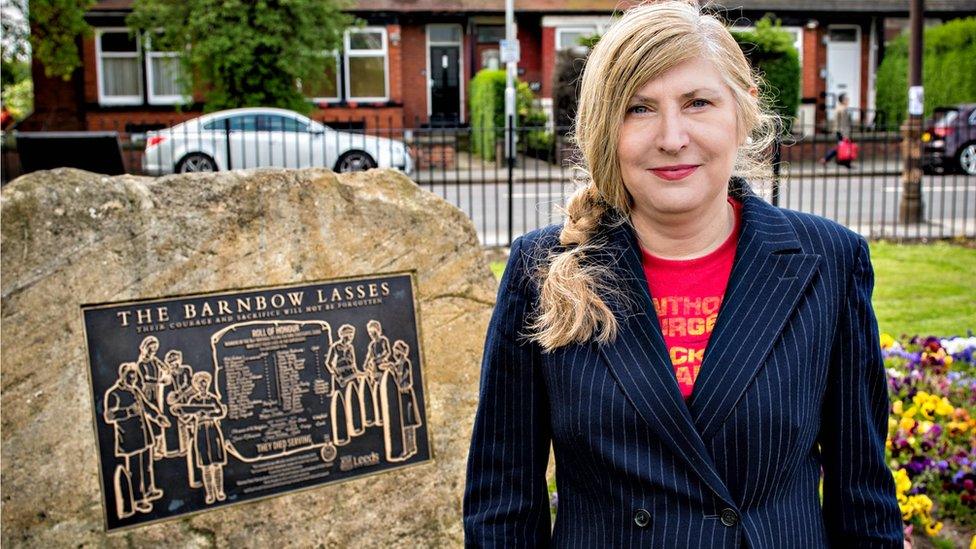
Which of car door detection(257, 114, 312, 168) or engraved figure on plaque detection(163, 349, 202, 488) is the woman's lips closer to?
engraved figure on plaque detection(163, 349, 202, 488)

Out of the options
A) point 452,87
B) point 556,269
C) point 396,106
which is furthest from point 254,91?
point 556,269

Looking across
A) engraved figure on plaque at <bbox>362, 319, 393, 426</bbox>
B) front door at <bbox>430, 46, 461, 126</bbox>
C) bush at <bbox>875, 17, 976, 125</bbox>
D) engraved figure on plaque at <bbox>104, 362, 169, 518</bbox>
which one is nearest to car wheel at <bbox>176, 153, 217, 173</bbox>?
engraved figure on plaque at <bbox>362, 319, 393, 426</bbox>

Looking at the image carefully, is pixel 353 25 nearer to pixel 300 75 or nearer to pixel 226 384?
pixel 300 75

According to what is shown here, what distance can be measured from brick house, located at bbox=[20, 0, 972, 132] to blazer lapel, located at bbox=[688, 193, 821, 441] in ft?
76.8

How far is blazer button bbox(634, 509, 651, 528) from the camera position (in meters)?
A: 1.87

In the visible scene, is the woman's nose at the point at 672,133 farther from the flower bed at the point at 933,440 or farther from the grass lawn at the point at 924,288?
the grass lawn at the point at 924,288

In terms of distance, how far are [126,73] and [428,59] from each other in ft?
28.5

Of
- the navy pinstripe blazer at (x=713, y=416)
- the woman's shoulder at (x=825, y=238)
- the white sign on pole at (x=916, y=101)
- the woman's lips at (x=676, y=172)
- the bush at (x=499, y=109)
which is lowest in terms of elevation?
the navy pinstripe blazer at (x=713, y=416)

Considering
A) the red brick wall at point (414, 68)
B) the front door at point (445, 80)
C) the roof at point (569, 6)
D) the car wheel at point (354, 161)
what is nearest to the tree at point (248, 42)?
the car wheel at point (354, 161)

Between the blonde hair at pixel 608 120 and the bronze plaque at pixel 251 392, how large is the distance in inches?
79.5

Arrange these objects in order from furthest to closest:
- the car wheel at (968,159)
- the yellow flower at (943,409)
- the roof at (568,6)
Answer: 1. the roof at (568,6)
2. the car wheel at (968,159)
3. the yellow flower at (943,409)

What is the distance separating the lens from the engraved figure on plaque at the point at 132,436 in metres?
3.61

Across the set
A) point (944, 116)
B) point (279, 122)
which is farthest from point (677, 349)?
point (944, 116)

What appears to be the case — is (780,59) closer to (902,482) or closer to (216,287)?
(902,482)
